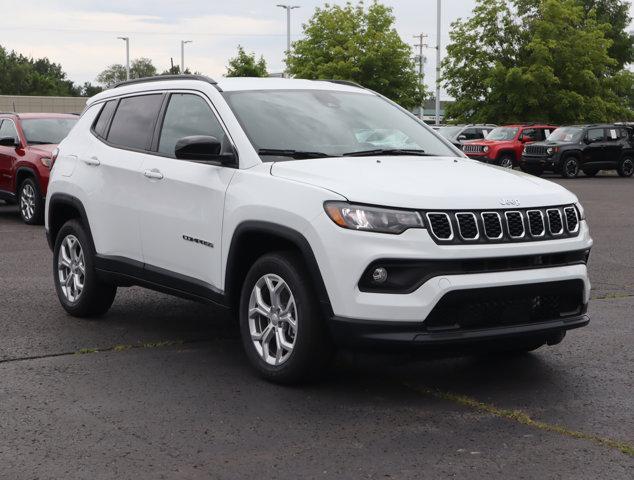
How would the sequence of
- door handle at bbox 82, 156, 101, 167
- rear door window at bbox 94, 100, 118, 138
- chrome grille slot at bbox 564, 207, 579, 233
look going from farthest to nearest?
rear door window at bbox 94, 100, 118, 138, door handle at bbox 82, 156, 101, 167, chrome grille slot at bbox 564, 207, 579, 233

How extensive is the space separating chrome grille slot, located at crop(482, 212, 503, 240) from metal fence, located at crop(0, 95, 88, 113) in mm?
54262

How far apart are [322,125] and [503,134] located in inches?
1175

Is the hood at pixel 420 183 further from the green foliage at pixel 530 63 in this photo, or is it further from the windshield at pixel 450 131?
the green foliage at pixel 530 63

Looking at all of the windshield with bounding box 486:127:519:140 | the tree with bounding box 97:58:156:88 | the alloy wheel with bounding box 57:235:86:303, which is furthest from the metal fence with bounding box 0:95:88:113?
the tree with bounding box 97:58:156:88

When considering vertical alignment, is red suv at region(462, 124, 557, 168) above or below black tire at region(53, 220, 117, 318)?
above

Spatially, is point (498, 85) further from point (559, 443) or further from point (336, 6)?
point (559, 443)

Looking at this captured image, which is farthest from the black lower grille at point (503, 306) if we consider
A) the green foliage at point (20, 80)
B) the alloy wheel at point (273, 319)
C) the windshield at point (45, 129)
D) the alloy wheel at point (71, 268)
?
the green foliage at point (20, 80)

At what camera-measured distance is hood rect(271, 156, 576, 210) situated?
211 inches

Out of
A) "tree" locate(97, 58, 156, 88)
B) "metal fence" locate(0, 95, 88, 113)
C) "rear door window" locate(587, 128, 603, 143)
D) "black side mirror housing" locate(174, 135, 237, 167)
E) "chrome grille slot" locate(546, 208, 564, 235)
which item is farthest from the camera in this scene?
"tree" locate(97, 58, 156, 88)

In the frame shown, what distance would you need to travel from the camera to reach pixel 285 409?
540 centimetres

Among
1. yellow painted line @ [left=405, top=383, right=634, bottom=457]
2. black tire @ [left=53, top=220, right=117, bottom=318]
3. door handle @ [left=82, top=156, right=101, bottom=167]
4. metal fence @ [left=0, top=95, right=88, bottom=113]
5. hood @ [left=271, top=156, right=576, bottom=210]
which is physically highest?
metal fence @ [left=0, top=95, right=88, bottom=113]

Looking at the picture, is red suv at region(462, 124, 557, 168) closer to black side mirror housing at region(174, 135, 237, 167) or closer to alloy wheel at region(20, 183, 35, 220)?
alloy wheel at region(20, 183, 35, 220)

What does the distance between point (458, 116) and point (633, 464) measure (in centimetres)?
4616

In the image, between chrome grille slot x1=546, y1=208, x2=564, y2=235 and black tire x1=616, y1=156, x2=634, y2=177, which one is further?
black tire x1=616, y1=156, x2=634, y2=177
